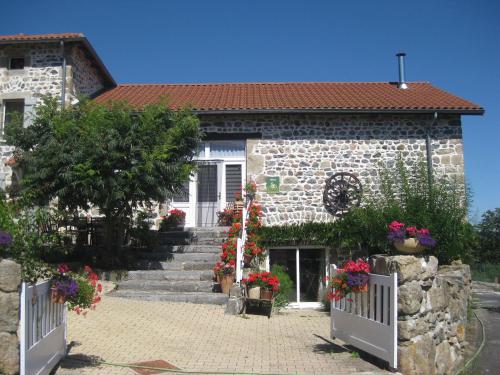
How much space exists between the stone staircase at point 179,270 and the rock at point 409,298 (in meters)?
4.82

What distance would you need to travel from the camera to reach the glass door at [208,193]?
13.7 metres

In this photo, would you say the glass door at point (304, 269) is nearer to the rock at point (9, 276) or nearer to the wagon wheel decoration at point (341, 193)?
the wagon wheel decoration at point (341, 193)

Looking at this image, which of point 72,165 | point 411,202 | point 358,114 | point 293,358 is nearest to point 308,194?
point 358,114

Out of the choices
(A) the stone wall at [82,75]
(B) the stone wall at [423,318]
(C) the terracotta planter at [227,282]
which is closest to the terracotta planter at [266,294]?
(C) the terracotta planter at [227,282]

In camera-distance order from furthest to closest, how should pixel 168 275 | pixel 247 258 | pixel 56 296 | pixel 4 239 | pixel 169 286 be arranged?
pixel 247 258, pixel 168 275, pixel 169 286, pixel 56 296, pixel 4 239

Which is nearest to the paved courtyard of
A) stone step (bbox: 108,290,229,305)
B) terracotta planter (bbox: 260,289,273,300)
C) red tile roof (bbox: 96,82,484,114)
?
stone step (bbox: 108,290,229,305)

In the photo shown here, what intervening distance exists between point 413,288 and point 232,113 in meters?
8.89

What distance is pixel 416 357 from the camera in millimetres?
5344

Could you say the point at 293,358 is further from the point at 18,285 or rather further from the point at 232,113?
the point at 232,113

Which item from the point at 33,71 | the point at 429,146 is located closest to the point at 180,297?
the point at 429,146

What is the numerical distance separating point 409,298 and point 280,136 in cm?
877

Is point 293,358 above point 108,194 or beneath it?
beneath

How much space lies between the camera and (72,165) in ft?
33.6

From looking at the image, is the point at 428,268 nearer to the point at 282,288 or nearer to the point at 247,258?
the point at 282,288
